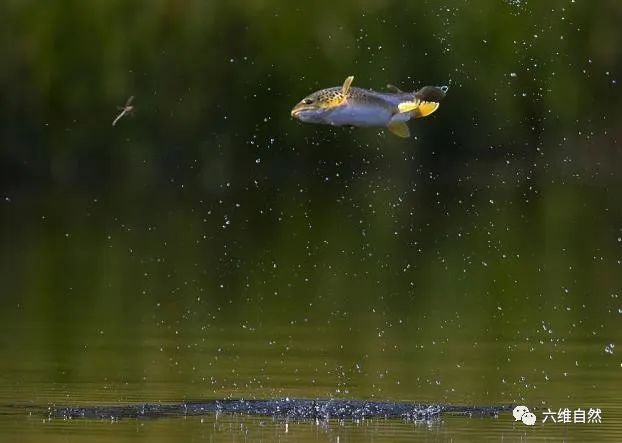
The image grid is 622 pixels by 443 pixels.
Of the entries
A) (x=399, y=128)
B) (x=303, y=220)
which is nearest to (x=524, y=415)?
(x=399, y=128)

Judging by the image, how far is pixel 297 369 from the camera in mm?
12828

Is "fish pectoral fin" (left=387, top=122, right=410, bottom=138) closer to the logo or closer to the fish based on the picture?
the fish

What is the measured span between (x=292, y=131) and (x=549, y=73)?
3175mm

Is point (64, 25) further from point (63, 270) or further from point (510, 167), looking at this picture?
point (63, 270)

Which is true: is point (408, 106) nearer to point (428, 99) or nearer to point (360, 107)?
point (428, 99)

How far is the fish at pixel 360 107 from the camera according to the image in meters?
10.8

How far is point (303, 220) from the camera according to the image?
942 inches

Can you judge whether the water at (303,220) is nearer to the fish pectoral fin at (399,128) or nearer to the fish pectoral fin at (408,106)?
the fish pectoral fin at (399,128)

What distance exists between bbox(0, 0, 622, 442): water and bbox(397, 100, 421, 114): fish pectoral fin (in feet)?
4.90

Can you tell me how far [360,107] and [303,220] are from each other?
43.1 ft

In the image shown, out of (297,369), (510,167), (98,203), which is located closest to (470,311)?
(297,369)

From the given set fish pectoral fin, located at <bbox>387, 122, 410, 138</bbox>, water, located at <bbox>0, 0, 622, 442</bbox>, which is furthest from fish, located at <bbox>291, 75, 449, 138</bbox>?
water, located at <bbox>0, 0, 622, 442</bbox>

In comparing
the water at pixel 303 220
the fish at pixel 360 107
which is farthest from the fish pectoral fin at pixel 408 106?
the water at pixel 303 220

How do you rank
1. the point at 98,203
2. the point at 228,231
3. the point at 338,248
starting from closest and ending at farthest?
the point at 338,248 < the point at 228,231 < the point at 98,203
